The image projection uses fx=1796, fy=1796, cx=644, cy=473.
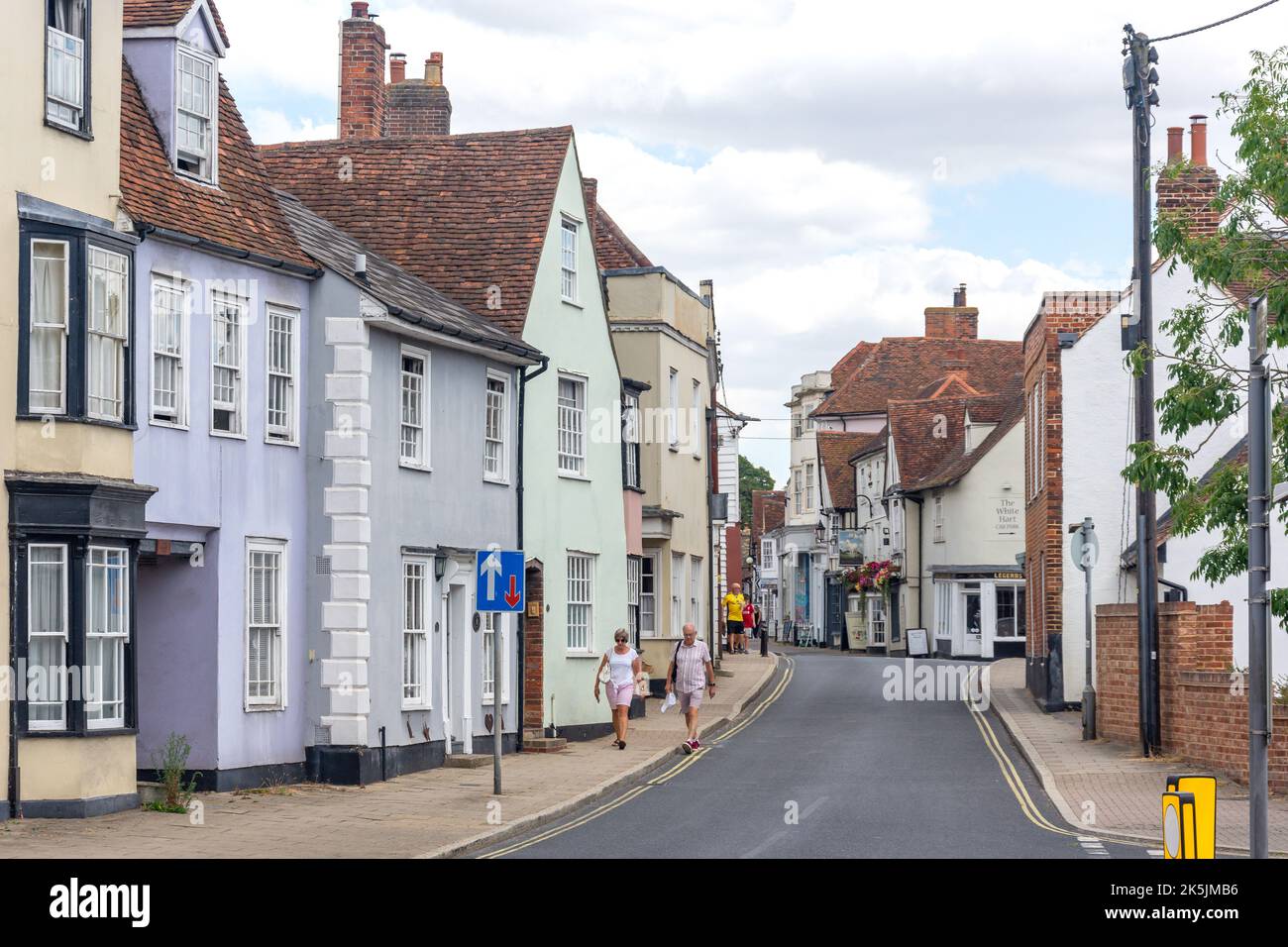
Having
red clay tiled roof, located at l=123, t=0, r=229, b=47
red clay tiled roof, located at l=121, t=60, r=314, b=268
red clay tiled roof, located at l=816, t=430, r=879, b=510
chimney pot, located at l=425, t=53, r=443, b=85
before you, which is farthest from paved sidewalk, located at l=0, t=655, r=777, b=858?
red clay tiled roof, located at l=816, t=430, r=879, b=510

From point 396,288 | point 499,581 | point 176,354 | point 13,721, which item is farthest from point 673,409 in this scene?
point 13,721

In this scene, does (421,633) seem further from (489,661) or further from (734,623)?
(734,623)

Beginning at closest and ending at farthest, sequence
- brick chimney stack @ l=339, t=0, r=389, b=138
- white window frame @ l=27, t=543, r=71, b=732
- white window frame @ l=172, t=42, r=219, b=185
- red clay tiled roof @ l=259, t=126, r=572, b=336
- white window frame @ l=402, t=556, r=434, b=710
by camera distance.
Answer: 1. white window frame @ l=27, t=543, r=71, b=732
2. white window frame @ l=172, t=42, r=219, b=185
3. white window frame @ l=402, t=556, r=434, b=710
4. red clay tiled roof @ l=259, t=126, r=572, b=336
5. brick chimney stack @ l=339, t=0, r=389, b=138

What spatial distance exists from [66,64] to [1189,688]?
51.2 ft

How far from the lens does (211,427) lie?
2128cm

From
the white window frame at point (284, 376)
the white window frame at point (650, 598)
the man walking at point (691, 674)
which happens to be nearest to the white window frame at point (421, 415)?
the white window frame at point (284, 376)

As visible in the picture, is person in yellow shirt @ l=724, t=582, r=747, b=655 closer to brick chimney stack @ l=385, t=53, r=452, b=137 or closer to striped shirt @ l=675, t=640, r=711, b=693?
brick chimney stack @ l=385, t=53, r=452, b=137

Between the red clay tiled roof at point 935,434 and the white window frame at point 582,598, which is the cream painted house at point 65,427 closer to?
the white window frame at point 582,598

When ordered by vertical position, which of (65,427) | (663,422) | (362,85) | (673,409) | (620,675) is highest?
(362,85)

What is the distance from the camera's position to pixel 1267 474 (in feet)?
35.8

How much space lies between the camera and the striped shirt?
2667 centimetres

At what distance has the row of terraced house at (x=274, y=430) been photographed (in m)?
18.4

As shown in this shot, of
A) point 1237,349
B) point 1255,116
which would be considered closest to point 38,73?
point 1255,116

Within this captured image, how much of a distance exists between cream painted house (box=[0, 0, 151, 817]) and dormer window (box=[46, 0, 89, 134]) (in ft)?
0.06
